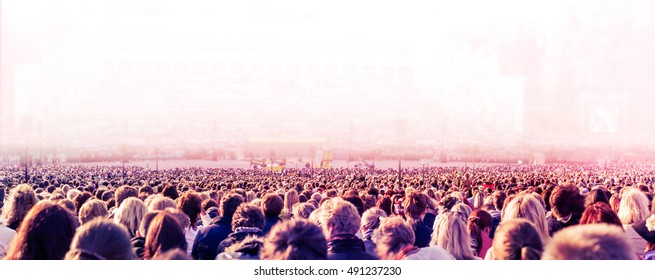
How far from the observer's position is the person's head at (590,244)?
9.25 ft

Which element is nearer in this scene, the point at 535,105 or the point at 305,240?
the point at 305,240

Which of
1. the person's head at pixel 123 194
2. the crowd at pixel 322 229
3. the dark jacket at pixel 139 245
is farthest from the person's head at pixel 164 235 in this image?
the person's head at pixel 123 194

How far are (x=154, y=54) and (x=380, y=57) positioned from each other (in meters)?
8.18

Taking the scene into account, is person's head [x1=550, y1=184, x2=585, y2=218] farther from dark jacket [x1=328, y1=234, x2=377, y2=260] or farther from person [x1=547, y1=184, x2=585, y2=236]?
dark jacket [x1=328, y1=234, x2=377, y2=260]

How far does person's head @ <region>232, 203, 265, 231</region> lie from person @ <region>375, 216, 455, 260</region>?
3.72 ft

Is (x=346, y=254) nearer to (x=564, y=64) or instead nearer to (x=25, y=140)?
(x=25, y=140)

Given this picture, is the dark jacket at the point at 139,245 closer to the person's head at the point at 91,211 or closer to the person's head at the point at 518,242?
the person's head at the point at 91,211

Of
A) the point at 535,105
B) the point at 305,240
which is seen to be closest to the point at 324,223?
the point at 305,240

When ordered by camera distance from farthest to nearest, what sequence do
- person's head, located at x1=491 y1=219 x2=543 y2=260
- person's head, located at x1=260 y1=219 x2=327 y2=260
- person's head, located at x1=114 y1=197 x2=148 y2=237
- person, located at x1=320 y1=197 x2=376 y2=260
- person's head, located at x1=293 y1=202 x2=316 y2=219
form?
person's head, located at x1=293 y1=202 x2=316 y2=219, person's head, located at x1=114 y1=197 x2=148 y2=237, person, located at x1=320 y1=197 x2=376 y2=260, person's head, located at x1=491 y1=219 x2=543 y2=260, person's head, located at x1=260 y1=219 x2=327 y2=260

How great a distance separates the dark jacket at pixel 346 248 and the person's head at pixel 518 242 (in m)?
1.17

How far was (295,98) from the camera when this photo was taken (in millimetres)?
29344

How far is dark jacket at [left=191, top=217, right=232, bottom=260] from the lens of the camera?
18.1ft

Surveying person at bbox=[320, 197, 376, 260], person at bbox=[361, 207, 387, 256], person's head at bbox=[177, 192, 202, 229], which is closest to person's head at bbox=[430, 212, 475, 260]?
person at bbox=[320, 197, 376, 260]

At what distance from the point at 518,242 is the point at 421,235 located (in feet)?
8.99
